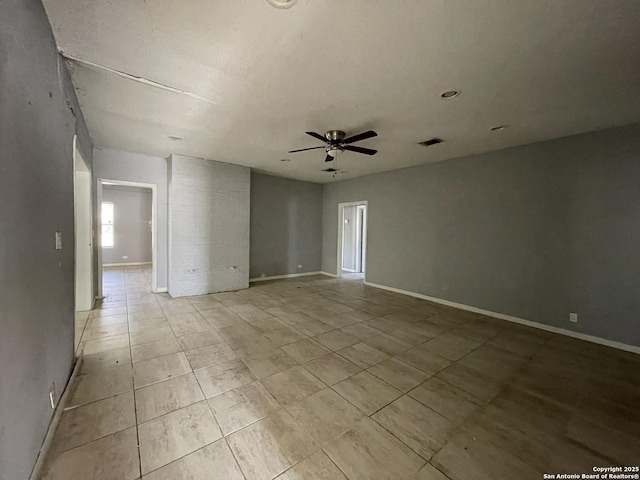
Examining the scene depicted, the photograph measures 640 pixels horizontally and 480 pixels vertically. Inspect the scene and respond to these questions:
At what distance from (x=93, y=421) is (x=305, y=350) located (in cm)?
175

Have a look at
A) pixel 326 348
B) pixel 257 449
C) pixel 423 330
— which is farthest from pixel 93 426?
pixel 423 330

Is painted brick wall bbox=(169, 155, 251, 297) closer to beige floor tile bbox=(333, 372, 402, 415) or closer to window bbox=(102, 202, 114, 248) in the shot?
beige floor tile bbox=(333, 372, 402, 415)

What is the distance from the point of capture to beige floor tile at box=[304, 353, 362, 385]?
2242 mm

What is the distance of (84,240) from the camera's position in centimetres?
379

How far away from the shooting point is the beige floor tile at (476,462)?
1370mm

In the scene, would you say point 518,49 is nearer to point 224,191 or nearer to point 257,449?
point 257,449

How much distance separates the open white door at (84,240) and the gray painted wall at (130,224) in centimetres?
480

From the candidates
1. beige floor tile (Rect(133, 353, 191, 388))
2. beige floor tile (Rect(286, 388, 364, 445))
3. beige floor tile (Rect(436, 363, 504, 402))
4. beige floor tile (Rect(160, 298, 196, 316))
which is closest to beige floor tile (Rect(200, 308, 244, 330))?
beige floor tile (Rect(160, 298, 196, 316))

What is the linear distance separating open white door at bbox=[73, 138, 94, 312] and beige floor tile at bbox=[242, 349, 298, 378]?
326 centimetres

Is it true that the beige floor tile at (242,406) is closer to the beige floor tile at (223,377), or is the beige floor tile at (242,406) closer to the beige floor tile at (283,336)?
the beige floor tile at (223,377)

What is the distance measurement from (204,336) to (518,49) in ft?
13.3

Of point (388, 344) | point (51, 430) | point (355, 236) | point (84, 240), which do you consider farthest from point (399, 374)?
point (355, 236)

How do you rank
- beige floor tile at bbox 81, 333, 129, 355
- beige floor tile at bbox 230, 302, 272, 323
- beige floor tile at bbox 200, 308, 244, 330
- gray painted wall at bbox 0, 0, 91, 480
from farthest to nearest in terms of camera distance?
beige floor tile at bbox 230, 302, 272, 323
beige floor tile at bbox 200, 308, 244, 330
beige floor tile at bbox 81, 333, 129, 355
gray painted wall at bbox 0, 0, 91, 480

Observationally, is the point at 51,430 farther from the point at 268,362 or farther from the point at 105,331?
the point at 105,331
